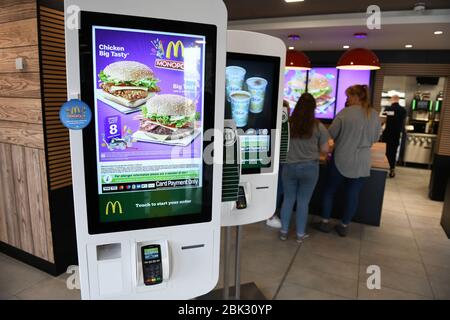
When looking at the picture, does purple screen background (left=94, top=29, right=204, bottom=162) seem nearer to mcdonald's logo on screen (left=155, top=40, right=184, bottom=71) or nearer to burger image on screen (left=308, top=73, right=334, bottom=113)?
mcdonald's logo on screen (left=155, top=40, right=184, bottom=71)

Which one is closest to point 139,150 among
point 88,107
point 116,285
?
point 88,107

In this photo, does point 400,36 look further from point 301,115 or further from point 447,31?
point 301,115

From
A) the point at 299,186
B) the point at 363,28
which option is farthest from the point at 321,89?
the point at 299,186

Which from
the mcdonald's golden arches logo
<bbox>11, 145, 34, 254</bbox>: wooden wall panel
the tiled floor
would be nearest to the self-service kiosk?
the mcdonald's golden arches logo

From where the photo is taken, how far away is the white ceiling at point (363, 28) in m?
4.56

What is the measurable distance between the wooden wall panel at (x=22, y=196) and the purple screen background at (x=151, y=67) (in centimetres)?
217

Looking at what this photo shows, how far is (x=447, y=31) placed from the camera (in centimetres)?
499

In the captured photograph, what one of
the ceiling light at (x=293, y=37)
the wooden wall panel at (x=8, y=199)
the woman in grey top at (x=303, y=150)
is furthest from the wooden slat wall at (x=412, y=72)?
the wooden wall panel at (x=8, y=199)

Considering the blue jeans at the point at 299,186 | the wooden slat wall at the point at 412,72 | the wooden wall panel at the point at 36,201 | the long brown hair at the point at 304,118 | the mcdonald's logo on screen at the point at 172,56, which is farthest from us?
the wooden slat wall at the point at 412,72

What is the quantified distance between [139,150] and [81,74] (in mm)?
311

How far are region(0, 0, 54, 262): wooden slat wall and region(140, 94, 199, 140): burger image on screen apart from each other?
1881 millimetres

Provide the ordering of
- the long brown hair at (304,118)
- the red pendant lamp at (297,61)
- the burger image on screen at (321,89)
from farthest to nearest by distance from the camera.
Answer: the burger image on screen at (321,89), the red pendant lamp at (297,61), the long brown hair at (304,118)

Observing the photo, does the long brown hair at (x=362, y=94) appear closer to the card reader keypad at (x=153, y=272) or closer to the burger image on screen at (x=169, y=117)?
the burger image on screen at (x=169, y=117)

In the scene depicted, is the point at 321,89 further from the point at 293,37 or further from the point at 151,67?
the point at 151,67
